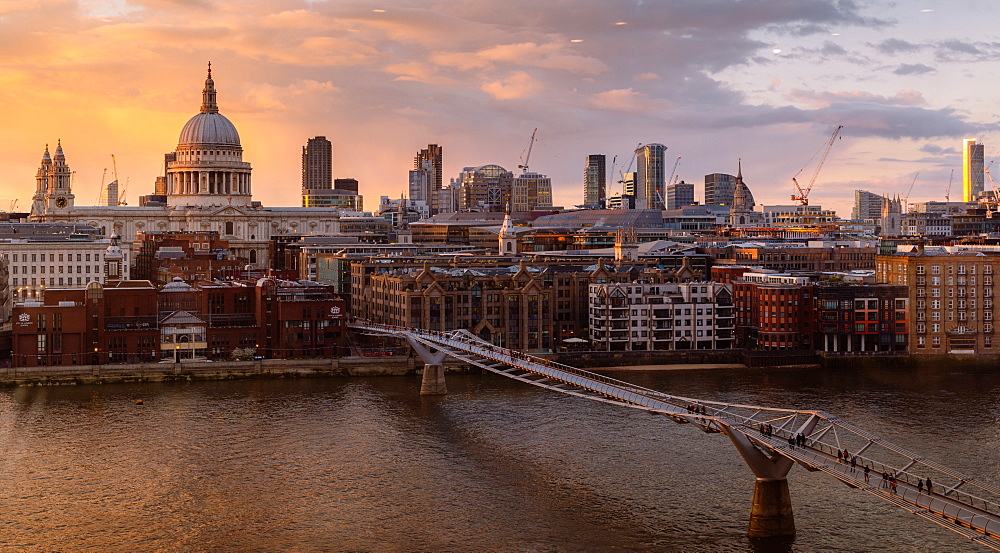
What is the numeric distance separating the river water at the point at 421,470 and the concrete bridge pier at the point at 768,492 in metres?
0.54

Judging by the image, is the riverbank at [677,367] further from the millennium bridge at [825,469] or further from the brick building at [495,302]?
the millennium bridge at [825,469]

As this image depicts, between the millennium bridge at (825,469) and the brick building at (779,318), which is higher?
the brick building at (779,318)

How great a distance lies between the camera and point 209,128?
399 feet

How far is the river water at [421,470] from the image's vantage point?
31.8 m

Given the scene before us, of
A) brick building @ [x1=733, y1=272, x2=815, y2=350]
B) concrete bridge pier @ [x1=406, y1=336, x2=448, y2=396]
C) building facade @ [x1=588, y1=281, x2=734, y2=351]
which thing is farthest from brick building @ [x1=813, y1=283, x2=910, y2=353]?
concrete bridge pier @ [x1=406, y1=336, x2=448, y2=396]

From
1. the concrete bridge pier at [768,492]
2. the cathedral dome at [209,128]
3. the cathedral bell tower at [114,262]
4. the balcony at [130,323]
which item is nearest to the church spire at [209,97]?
the cathedral dome at [209,128]

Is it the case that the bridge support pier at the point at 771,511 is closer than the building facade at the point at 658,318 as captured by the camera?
Yes

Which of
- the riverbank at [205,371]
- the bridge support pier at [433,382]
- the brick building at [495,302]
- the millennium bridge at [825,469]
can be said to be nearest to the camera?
the millennium bridge at [825,469]

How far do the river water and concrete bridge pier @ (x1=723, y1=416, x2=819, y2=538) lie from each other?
54cm

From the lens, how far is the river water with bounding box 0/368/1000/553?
31.8 m

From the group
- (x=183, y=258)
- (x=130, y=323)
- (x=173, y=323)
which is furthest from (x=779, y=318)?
(x=183, y=258)

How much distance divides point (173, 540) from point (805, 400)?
2769 cm

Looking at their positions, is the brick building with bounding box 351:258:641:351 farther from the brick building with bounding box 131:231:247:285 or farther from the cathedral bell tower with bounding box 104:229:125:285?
the cathedral bell tower with bounding box 104:229:125:285

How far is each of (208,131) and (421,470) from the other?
88.5 meters
